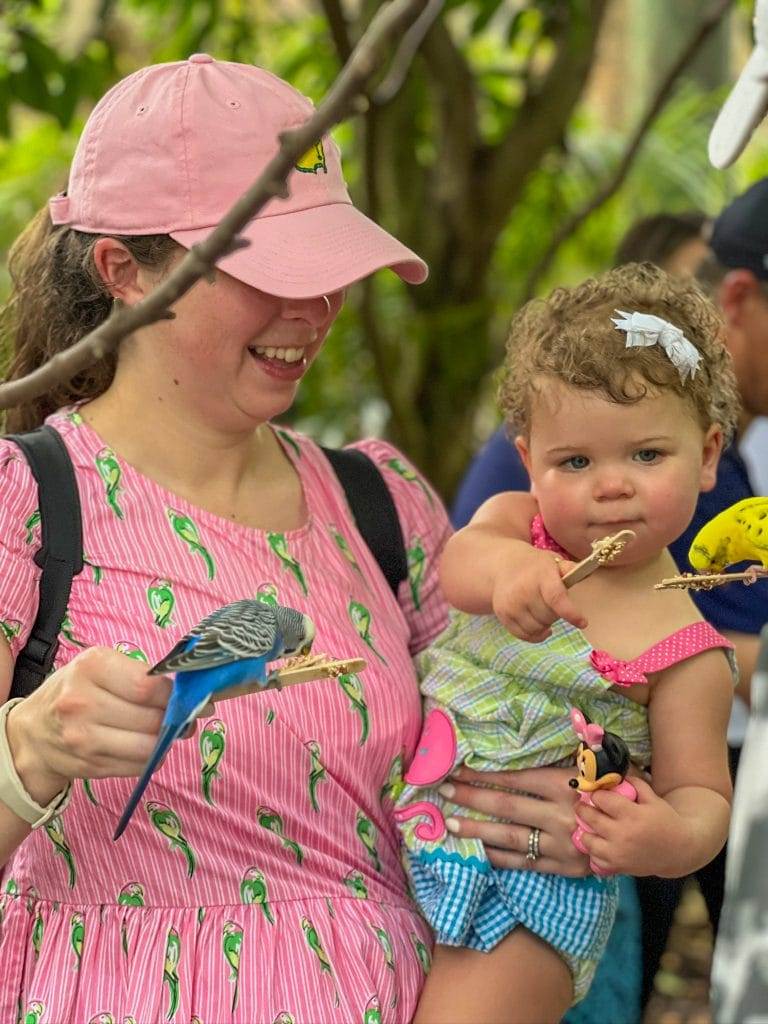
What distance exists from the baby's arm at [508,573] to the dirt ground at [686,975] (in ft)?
8.97

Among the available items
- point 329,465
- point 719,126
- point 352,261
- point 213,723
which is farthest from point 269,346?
point 719,126

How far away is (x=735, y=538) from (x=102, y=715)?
2.48ft

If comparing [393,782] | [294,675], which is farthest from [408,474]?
[294,675]

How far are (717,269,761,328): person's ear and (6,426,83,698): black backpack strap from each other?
5.59 feet

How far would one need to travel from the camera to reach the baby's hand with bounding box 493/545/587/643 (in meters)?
2.00

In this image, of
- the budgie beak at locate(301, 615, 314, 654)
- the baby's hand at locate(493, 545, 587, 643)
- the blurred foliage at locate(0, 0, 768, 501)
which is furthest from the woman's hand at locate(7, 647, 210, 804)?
the blurred foliage at locate(0, 0, 768, 501)

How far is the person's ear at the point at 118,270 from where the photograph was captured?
2.29 metres

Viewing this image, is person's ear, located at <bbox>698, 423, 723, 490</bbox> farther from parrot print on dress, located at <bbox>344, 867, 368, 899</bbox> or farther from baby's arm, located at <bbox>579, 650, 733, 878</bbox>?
parrot print on dress, located at <bbox>344, 867, 368, 899</bbox>

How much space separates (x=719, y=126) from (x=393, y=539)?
3.92 ft

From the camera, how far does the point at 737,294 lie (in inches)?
133

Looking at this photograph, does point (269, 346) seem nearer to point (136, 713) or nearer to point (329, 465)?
point (329, 465)

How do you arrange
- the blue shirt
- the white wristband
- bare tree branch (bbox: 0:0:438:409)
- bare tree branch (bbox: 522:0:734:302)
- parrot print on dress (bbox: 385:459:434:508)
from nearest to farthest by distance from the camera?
bare tree branch (bbox: 0:0:438:409)
the white wristband
parrot print on dress (bbox: 385:459:434:508)
the blue shirt
bare tree branch (bbox: 522:0:734:302)

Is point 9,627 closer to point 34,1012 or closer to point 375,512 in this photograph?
point 34,1012

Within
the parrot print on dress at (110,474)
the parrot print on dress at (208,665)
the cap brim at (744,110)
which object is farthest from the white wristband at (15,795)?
the cap brim at (744,110)
